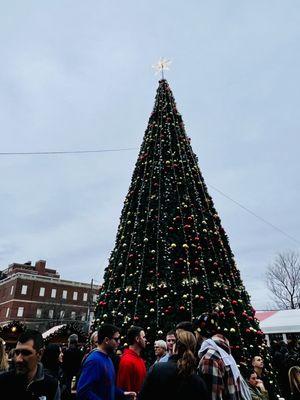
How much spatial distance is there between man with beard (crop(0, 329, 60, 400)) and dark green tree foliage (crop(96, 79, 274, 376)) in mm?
3911

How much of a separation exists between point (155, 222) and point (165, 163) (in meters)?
1.76

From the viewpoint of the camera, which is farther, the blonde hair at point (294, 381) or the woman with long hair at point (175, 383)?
the blonde hair at point (294, 381)

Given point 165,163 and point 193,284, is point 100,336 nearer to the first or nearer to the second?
point 193,284

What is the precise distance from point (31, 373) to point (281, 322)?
53.0 ft

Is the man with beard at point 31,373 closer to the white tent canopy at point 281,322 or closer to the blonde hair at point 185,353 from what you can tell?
the blonde hair at point 185,353

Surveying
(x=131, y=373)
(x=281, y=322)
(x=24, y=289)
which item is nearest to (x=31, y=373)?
(x=131, y=373)

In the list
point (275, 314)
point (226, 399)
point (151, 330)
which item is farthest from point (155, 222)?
point (275, 314)

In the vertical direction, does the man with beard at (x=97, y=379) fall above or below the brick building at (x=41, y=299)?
below

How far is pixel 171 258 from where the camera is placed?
6938 millimetres

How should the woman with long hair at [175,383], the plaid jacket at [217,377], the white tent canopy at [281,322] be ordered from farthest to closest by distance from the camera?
1. the white tent canopy at [281,322]
2. the plaid jacket at [217,377]
3. the woman with long hair at [175,383]

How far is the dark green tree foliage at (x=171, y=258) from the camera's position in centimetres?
635

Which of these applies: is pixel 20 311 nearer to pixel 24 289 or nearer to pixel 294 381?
pixel 24 289

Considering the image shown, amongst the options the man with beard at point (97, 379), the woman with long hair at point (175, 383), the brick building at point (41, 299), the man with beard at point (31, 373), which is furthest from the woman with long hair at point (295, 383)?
the brick building at point (41, 299)

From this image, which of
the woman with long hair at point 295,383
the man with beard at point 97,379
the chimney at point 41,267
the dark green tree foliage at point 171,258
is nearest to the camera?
the man with beard at point 97,379
